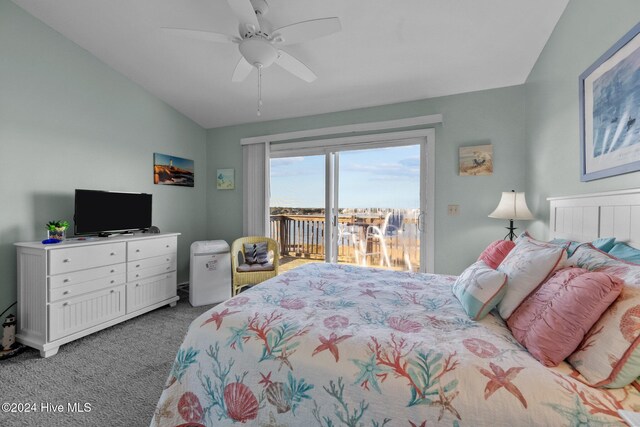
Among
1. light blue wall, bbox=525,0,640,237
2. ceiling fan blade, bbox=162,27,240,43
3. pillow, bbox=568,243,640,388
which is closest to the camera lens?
→ pillow, bbox=568,243,640,388

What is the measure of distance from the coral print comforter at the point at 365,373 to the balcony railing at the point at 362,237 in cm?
187

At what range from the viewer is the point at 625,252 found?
3.77 feet

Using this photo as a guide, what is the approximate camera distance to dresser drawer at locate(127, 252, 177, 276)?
2.74 meters

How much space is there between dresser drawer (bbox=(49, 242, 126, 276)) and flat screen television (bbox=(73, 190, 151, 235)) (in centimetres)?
29

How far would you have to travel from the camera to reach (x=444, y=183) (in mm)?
3010

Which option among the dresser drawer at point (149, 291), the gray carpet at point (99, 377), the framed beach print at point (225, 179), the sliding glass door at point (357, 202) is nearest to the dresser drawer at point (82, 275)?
the dresser drawer at point (149, 291)

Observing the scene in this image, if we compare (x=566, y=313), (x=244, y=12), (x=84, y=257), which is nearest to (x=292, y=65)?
(x=244, y=12)

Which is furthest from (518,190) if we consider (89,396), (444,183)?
(89,396)

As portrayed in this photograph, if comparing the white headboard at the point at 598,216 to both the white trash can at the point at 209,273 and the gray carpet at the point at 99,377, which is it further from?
the white trash can at the point at 209,273

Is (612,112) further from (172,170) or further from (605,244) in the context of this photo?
(172,170)

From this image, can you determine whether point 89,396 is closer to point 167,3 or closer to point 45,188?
point 45,188

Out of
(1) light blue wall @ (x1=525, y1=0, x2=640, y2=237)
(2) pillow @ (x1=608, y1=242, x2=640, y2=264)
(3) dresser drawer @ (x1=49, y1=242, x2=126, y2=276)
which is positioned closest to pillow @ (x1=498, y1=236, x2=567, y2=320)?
(2) pillow @ (x1=608, y1=242, x2=640, y2=264)

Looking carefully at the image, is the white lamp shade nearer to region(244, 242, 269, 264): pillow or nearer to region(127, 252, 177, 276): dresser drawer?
region(244, 242, 269, 264): pillow

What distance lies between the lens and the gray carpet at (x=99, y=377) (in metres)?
1.53
